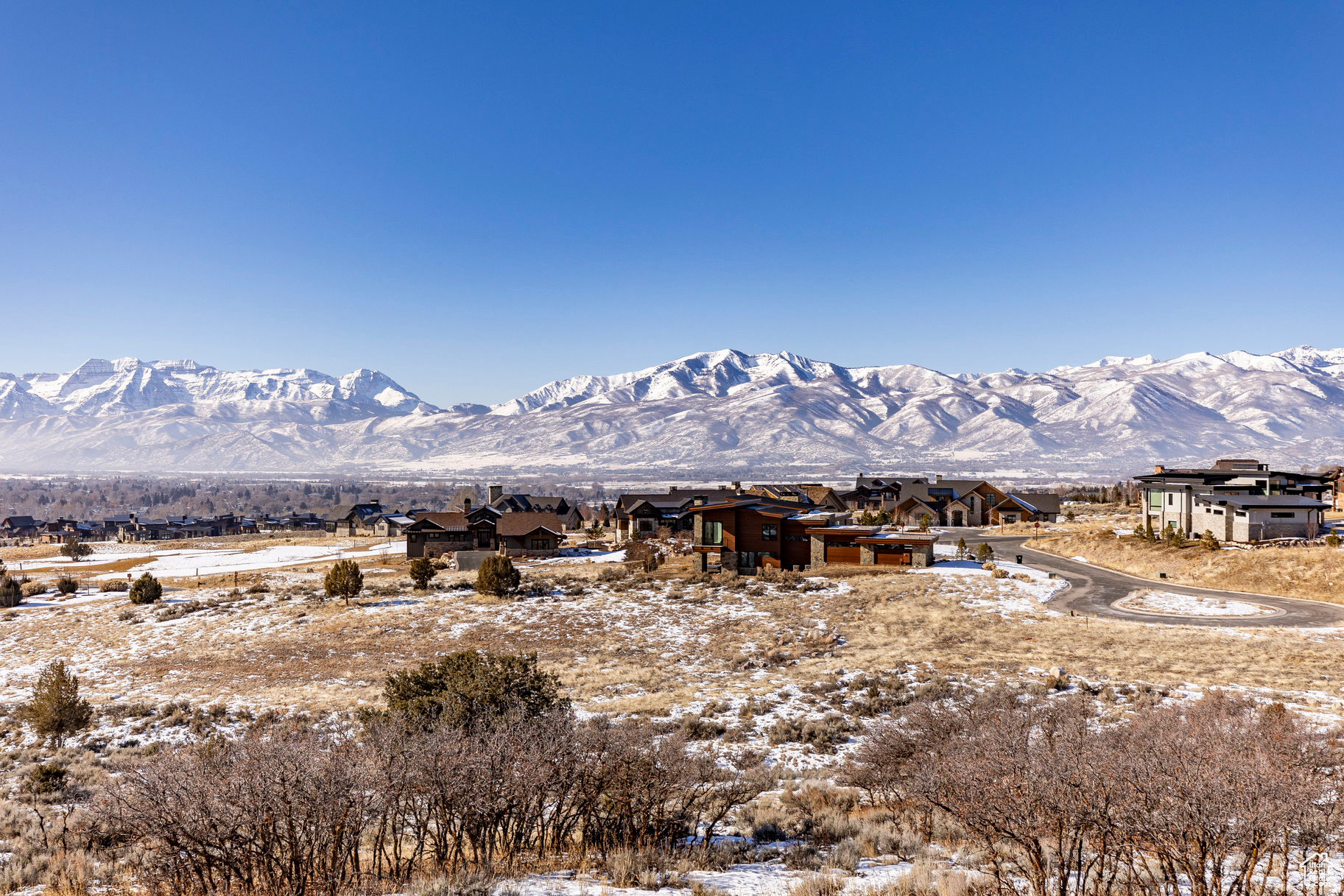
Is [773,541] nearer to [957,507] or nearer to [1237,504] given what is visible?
[1237,504]

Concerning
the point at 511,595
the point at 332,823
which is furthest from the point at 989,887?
the point at 511,595

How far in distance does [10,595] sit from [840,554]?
68.7 meters

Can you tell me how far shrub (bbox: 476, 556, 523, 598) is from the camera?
50.2 meters

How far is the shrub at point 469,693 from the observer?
51.5 feet

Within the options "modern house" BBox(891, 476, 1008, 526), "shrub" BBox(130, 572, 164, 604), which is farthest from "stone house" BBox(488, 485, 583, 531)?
"shrub" BBox(130, 572, 164, 604)

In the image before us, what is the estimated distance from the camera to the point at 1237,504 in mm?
57062

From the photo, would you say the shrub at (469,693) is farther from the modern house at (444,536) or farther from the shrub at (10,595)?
the modern house at (444,536)

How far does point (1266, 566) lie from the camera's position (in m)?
47.1

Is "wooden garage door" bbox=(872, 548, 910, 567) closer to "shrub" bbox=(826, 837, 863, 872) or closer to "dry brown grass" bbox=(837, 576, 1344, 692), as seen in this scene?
"dry brown grass" bbox=(837, 576, 1344, 692)

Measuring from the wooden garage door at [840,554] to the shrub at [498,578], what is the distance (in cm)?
2646

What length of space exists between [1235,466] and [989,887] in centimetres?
10234

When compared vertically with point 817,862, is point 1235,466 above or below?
above

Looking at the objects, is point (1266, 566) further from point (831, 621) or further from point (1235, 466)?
point (1235, 466)

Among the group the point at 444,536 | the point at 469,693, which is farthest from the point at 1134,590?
the point at 444,536
